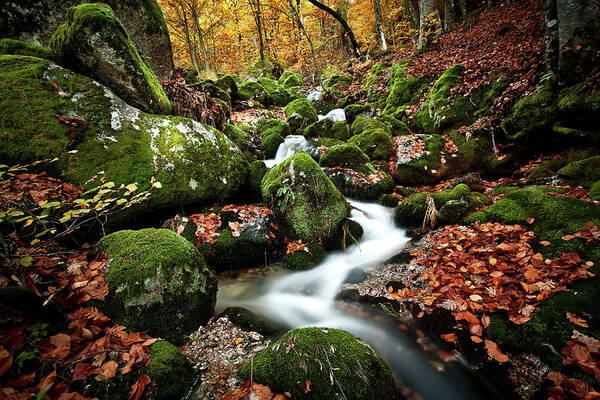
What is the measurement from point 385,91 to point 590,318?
42.5 feet

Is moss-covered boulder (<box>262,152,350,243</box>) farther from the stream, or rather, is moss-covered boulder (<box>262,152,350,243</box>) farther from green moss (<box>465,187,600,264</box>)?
green moss (<box>465,187,600,264</box>)

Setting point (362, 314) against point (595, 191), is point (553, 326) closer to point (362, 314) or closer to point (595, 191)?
point (362, 314)

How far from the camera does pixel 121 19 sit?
7270mm

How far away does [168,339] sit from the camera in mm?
2697

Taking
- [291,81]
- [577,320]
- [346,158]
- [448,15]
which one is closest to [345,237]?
[346,158]

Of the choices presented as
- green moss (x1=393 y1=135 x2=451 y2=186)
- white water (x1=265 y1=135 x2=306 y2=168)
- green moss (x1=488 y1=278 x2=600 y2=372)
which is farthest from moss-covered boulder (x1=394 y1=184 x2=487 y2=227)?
white water (x1=265 y1=135 x2=306 y2=168)

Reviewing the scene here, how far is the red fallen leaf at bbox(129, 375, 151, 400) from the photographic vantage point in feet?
6.13

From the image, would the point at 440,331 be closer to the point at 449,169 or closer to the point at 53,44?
the point at 449,169

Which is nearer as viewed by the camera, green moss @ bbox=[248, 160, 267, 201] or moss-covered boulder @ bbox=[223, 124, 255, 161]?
green moss @ bbox=[248, 160, 267, 201]

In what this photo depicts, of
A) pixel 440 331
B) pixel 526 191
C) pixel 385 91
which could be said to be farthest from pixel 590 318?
pixel 385 91

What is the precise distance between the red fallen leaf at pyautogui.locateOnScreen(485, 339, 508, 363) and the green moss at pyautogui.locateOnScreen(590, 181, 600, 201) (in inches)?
122

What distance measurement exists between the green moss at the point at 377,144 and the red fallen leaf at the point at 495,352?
21.2ft

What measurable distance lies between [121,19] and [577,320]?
12.0 m

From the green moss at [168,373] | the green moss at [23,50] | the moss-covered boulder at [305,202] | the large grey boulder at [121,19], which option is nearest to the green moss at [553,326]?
the moss-covered boulder at [305,202]
